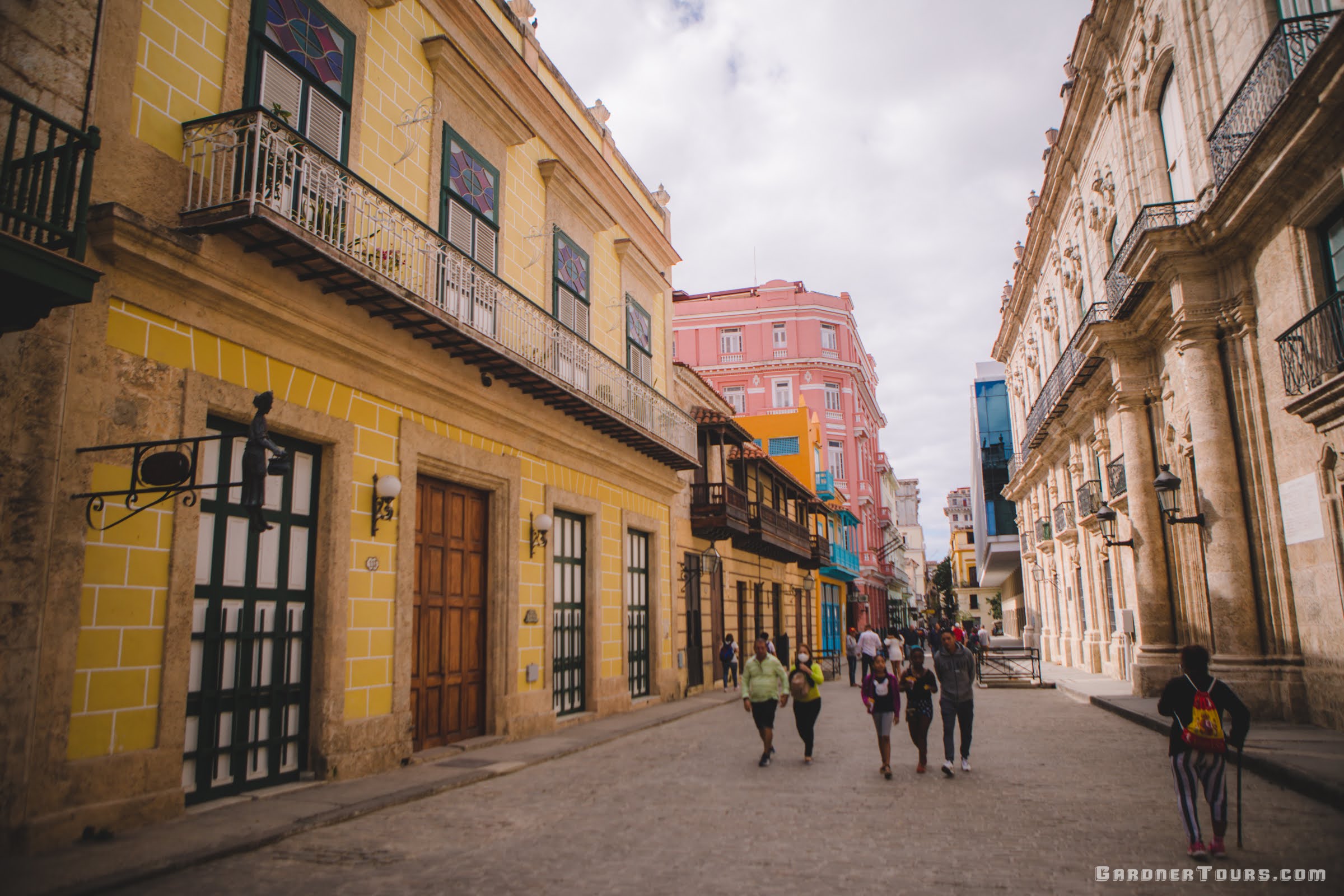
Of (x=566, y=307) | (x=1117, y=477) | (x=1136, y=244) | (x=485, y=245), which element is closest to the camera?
(x=485, y=245)

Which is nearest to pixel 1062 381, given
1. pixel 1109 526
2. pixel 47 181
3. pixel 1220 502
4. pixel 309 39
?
pixel 1109 526

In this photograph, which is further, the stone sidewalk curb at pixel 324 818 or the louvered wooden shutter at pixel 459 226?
the louvered wooden shutter at pixel 459 226

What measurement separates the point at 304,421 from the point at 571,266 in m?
7.53

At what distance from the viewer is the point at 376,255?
29.8ft

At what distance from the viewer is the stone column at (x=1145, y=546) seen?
16828mm

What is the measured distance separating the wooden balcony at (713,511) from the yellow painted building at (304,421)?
5.81 meters

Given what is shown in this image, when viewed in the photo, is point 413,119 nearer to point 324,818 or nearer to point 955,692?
point 324,818

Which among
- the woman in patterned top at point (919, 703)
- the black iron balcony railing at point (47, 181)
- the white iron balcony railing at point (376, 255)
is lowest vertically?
the woman in patterned top at point (919, 703)

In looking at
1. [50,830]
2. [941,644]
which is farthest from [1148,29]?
[50,830]

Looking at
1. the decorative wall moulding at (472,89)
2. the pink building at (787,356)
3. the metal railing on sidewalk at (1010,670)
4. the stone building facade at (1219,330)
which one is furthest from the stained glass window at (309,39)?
the pink building at (787,356)

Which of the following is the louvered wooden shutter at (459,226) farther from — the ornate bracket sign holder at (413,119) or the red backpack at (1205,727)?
the red backpack at (1205,727)

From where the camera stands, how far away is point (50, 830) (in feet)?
18.6

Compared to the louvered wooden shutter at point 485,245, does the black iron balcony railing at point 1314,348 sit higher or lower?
lower

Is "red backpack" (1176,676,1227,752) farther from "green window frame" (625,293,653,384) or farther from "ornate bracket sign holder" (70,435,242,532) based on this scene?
"green window frame" (625,293,653,384)
